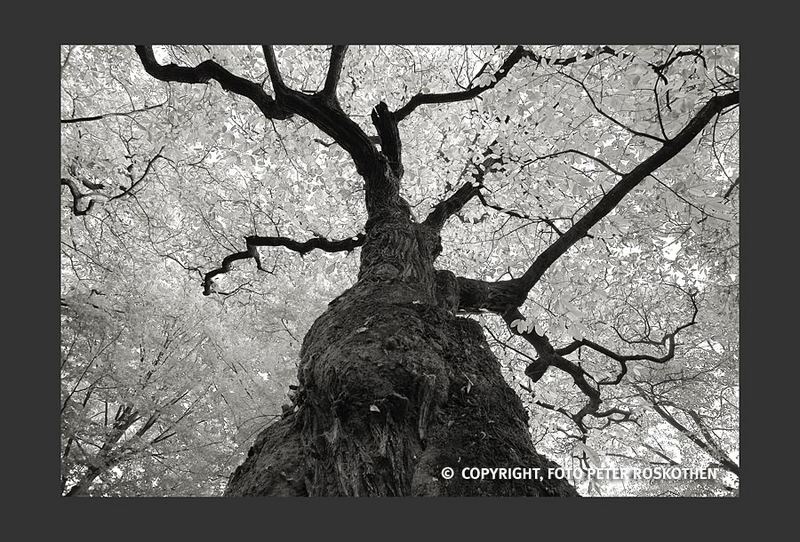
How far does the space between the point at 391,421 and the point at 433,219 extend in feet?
8.48

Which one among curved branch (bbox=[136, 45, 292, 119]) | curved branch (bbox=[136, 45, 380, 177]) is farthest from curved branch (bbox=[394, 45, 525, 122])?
curved branch (bbox=[136, 45, 292, 119])

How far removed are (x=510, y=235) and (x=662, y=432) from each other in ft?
7.98

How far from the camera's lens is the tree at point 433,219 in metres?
1.71

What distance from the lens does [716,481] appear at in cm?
258

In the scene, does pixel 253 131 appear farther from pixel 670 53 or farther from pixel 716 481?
pixel 716 481

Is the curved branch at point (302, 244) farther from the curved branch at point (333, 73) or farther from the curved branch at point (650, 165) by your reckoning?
the curved branch at point (650, 165)

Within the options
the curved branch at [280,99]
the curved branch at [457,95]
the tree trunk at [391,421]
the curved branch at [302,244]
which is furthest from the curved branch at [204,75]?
the tree trunk at [391,421]

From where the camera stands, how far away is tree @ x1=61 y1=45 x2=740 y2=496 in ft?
5.60

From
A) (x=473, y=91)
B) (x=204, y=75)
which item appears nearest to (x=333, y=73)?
(x=204, y=75)

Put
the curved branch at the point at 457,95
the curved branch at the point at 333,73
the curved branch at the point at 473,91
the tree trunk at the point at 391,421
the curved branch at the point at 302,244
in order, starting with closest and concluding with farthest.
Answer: the tree trunk at the point at 391,421
the curved branch at the point at 333,73
the curved branch at the point at 473,91
the curved branch at the point at 457,95
the curved branch at the point at 302,244

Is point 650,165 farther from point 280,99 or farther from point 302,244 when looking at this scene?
point 302,244

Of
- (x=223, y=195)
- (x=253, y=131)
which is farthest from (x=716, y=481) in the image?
(x=223, y=195)

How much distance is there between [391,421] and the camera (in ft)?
5.34

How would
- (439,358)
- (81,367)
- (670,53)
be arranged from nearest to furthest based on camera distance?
1. (439,358)
2. (670,53)
3. (81,367)
